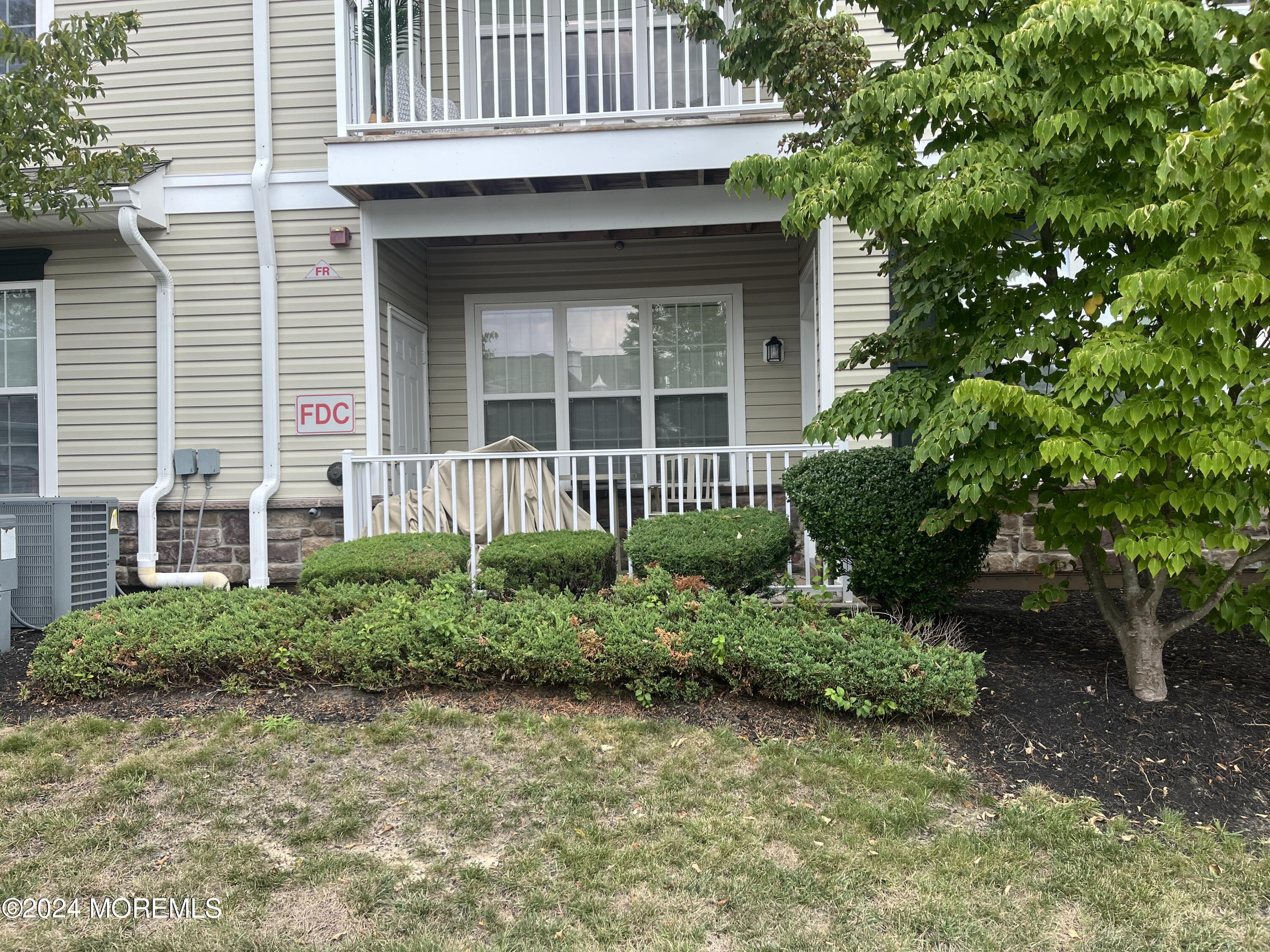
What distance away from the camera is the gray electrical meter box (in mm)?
4996

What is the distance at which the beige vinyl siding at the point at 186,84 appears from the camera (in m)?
6.41

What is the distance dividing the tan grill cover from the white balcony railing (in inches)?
92.8

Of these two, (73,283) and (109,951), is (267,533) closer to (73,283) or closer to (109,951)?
(73,283)

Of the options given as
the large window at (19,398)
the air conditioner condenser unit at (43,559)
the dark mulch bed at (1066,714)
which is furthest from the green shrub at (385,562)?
the large window at (19,398)

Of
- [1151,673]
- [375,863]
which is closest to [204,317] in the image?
[375,863]

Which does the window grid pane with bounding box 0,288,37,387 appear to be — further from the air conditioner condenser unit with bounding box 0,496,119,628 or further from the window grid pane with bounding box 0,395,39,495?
the air conditioner condenser unit with bounding box 0,496,119,628

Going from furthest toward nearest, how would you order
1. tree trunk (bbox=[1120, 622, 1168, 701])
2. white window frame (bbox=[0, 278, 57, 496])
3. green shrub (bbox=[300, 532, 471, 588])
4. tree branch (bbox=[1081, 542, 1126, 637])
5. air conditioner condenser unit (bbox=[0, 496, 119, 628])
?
white window frame (bbox=[0, 278, 57, 496]) < air conditioner condenser unit (bbox=[0, 496, 119, 628]) < green shrub (bbox=[300, 532, 471, 588]) < tree branch (bbox=[1081, 542, 1126, 637]) < tree trunk (bbox=[1120, 622, 1168, 701])

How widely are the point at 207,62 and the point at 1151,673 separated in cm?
724

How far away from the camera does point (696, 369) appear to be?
25.7ft

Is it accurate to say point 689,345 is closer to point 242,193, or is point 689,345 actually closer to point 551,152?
point 551,152

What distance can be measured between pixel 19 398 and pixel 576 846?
6.22 meters

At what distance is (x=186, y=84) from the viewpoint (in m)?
6.42

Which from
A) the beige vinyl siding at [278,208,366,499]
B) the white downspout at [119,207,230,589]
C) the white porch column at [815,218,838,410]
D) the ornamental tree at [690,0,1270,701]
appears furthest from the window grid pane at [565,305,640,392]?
the ornamental tree at [690,0,1270,701]

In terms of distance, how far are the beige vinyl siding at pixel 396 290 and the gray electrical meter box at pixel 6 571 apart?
2370mm
